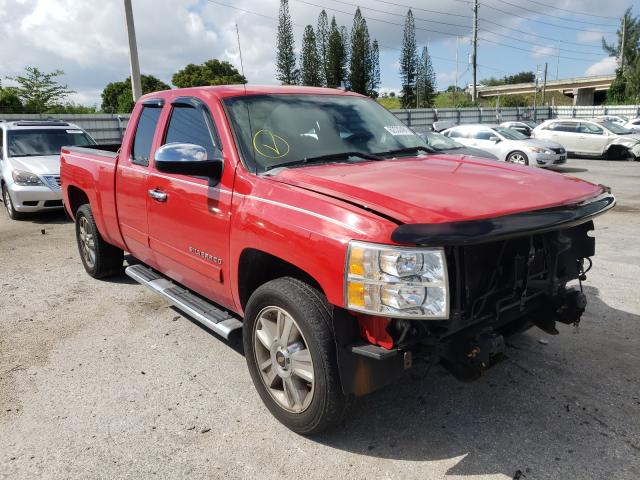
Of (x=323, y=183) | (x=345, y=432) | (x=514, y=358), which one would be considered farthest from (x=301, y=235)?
(x=514, y=358)

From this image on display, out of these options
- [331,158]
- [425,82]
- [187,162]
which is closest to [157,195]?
[187,162]

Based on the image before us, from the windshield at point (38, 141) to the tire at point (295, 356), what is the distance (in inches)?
340

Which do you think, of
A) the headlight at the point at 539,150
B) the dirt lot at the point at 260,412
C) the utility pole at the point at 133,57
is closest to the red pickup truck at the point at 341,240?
the dirt lot at the point at 260,412

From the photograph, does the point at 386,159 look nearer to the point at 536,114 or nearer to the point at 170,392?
the point at 170,392

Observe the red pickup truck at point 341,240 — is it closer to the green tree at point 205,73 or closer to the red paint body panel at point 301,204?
the red paint body panel at point 301,204

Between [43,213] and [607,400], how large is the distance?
35.0 feet

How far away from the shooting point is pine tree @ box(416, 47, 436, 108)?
80.1 metres

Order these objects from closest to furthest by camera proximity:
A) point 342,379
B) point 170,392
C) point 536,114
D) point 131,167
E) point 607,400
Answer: point 342,379, point 607,400, point 170,392, point 131,167, point 536,114

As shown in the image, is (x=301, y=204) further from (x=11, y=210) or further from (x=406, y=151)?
(x=11, y=210)

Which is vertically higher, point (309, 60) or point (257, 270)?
point (309, 60)

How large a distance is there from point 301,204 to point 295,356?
2.68 feet

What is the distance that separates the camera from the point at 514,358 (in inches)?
149

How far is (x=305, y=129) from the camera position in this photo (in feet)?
11.9

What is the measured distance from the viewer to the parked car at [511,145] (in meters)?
16.1
